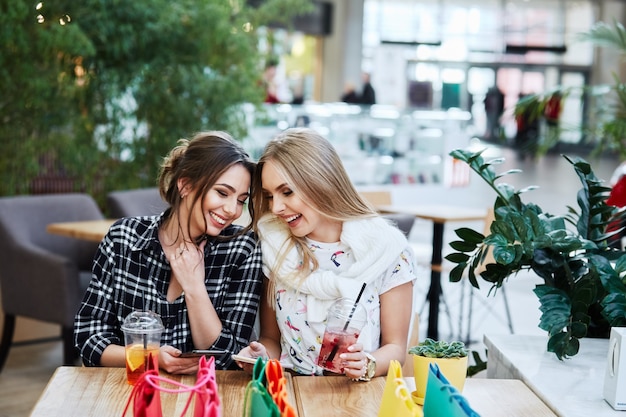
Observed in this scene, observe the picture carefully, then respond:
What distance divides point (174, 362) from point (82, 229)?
2855 mm

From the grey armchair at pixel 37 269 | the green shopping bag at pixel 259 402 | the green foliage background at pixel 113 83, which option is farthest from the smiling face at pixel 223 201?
the green foliage background at pixel 113 83

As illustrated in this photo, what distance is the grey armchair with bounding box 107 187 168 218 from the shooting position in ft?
18.4

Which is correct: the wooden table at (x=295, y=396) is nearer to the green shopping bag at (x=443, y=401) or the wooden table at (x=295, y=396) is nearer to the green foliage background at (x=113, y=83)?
the green shopping bag at (x=443, y=401)

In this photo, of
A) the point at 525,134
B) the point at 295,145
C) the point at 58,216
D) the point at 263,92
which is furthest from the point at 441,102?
the point at 295,145

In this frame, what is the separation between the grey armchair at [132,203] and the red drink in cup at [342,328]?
139 inches

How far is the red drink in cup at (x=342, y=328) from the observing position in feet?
6.95

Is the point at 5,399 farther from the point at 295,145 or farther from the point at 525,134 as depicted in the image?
the point at 525,134

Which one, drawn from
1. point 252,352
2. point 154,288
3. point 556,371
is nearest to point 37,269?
point 154,288

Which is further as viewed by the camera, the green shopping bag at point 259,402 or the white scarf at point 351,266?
the white scarf at point 351,266

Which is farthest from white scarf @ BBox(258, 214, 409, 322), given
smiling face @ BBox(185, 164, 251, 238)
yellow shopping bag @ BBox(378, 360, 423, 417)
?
yellow shopping bag @ BBox(378, 360, 423, 417)

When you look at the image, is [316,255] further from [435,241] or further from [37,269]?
[435,241]

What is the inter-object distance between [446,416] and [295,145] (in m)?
1.06

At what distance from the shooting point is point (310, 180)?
8.05 ft

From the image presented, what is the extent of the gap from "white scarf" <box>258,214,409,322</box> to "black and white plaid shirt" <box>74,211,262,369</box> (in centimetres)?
7
